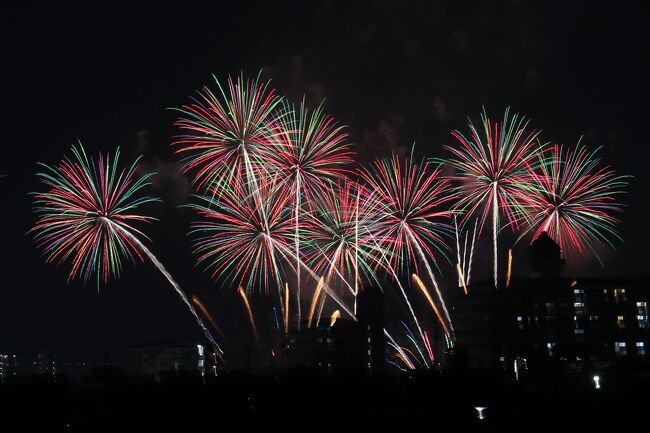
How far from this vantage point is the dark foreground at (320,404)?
7444 centimetres

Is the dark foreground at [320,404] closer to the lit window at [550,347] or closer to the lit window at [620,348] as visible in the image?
the lit window at [620,348]

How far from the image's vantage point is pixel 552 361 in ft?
397

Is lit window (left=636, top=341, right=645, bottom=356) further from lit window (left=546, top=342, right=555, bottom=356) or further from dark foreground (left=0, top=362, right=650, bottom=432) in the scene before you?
dark foreground (left=0, top=362, right=650, bottom=432)

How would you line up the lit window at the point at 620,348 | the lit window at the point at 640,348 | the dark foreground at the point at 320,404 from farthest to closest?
the lit window at the point at 620,348
the lit window at the point at 640,348
the dark foreground at the point at 320,404

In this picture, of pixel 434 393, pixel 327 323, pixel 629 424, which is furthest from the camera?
pixel 327 323

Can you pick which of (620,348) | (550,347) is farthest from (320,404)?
(620,348)

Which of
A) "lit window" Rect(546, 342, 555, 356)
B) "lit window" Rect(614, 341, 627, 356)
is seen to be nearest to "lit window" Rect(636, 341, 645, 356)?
"lit window" Rect(614, 341, 627, 356)

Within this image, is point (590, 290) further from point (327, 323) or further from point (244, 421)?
point (244, 421)

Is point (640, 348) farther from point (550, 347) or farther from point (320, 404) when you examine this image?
point (320, 404)

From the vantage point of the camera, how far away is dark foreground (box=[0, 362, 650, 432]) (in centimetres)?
7444

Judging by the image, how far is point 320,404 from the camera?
83438 millimetres

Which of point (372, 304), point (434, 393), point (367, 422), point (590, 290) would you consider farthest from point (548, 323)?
point (367, 422)

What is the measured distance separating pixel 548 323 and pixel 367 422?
6531 centimetres

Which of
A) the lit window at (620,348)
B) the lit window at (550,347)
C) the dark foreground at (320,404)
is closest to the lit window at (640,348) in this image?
the lit window at (620,348)
